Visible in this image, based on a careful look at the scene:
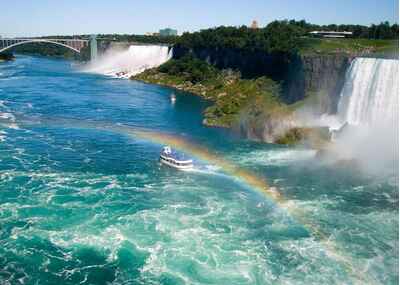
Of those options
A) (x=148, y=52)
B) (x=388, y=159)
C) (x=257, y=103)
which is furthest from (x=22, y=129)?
(x=148, y=52)

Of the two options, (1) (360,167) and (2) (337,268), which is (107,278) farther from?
(1) (360,167)

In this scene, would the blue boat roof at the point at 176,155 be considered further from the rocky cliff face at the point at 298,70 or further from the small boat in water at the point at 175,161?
the rocky cliff face at the point at 298,70

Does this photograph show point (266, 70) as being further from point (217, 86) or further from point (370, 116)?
point (370, 116)

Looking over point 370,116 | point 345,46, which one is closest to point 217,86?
point 345,46

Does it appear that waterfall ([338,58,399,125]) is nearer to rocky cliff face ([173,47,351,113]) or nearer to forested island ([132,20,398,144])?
rocky cliff face ([173,47,351,113])

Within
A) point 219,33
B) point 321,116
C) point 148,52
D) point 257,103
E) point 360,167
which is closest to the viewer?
point 360,167

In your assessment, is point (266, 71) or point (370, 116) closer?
point (370, 116)
